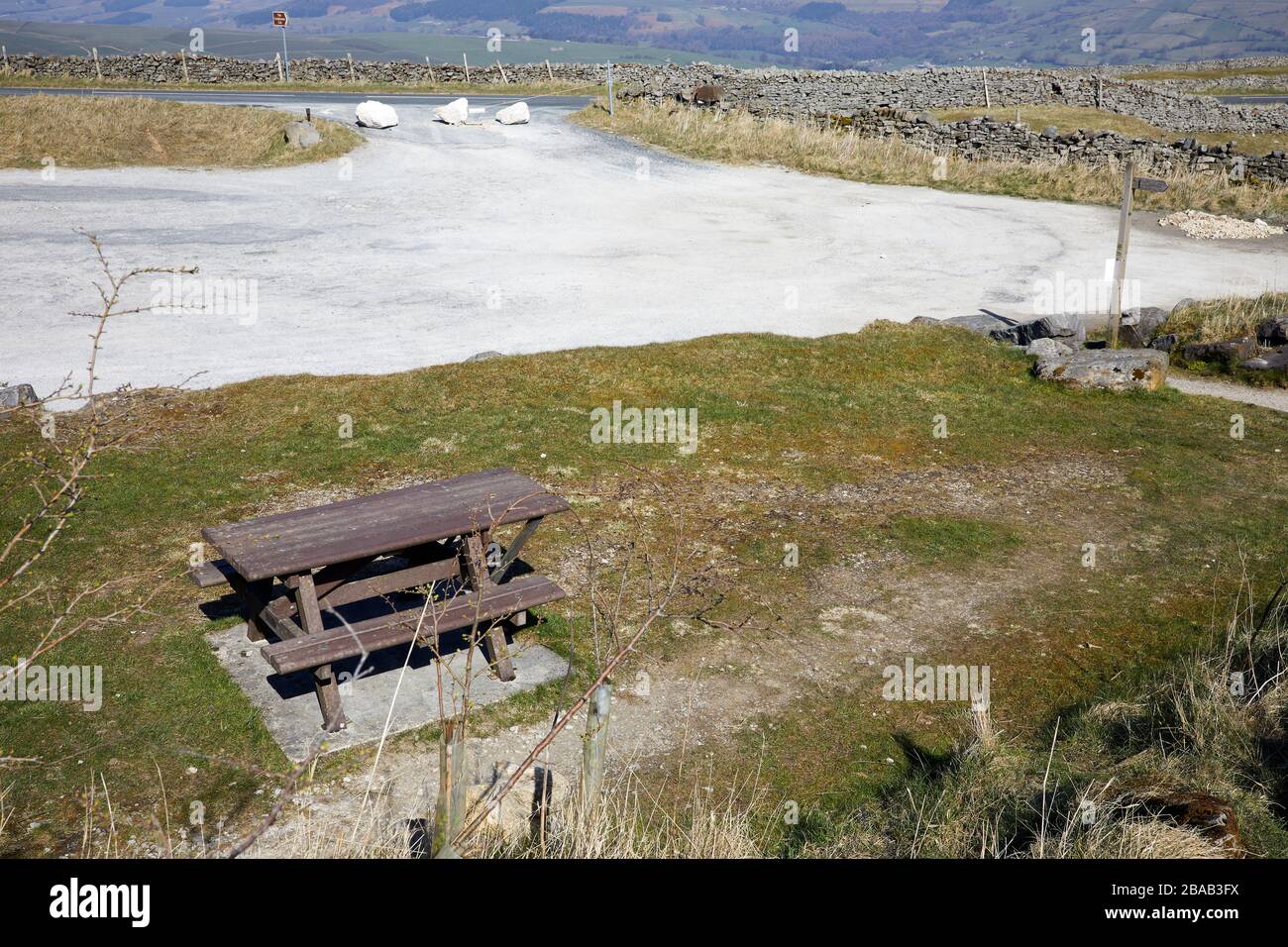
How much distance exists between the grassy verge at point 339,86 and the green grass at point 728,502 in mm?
30950

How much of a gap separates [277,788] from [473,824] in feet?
8.05

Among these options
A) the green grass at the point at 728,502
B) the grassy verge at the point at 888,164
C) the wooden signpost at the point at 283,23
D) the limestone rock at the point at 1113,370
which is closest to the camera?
the green grass at the point at 728,502

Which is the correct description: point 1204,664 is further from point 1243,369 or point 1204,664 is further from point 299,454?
point 1243,369

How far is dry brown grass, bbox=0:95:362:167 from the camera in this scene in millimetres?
26844

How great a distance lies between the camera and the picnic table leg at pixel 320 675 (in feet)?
20.9

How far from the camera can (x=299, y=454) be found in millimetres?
10758

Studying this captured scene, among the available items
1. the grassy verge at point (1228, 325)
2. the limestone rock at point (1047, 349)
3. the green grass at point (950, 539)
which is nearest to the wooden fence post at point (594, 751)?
the green grass at point (950, 539)

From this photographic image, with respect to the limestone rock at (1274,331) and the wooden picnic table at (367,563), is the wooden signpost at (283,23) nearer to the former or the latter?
the limestone rock at (1274,331)

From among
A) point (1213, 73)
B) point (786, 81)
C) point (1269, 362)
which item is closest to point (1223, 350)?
point (1269, 362)

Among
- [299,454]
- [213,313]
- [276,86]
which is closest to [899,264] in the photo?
[213,313]

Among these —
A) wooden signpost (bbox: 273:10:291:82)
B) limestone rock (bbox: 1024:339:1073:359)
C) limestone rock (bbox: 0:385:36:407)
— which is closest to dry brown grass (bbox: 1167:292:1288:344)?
limestone rock (bbox: 1024:339:1073:359)

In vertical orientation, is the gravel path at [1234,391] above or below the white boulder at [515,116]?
below

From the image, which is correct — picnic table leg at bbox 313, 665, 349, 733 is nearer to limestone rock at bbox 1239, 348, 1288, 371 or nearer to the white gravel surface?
the white gravel surface

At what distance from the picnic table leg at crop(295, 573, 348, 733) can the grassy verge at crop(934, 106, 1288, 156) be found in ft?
140
